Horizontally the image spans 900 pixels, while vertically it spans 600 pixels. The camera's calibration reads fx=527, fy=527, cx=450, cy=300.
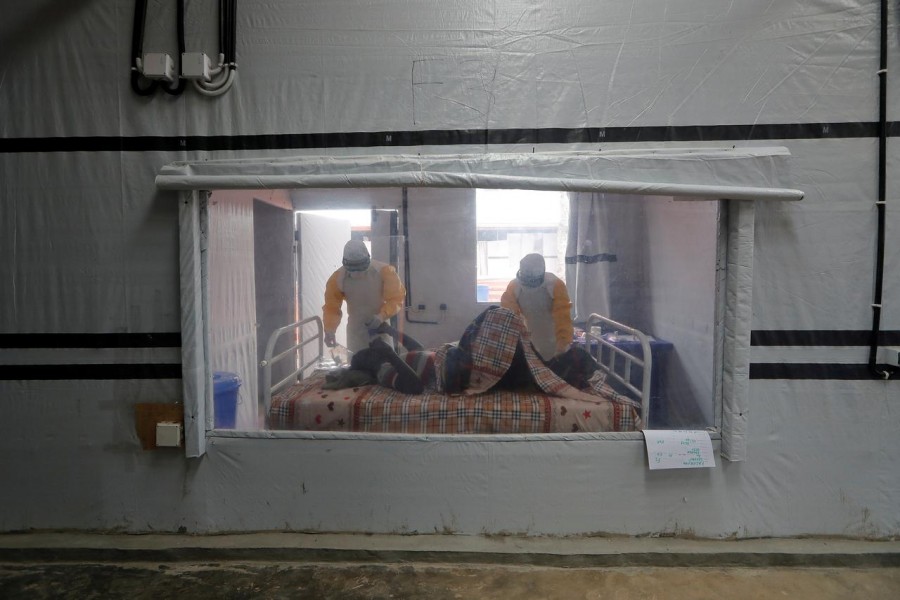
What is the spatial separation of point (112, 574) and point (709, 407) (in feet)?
9.32

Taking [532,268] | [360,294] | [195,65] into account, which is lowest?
[360,294]

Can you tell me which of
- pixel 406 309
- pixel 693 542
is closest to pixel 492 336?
pixel 406 309

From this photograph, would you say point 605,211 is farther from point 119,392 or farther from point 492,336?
point 119,392

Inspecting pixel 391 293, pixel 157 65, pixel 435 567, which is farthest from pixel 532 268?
pixel 157 65

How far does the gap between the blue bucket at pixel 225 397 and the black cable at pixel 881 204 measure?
9.80 feet

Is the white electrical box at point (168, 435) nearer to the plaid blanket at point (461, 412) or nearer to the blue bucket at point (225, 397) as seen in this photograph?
the blue bucket at point (225, 397)

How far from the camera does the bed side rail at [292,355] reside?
99.3 inches

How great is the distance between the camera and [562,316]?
8.17ft

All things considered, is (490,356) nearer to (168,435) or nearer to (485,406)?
(485,406)

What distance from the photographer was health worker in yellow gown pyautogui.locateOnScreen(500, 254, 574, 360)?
2.47 m

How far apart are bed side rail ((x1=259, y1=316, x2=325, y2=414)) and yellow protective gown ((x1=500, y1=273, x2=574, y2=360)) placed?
913mm

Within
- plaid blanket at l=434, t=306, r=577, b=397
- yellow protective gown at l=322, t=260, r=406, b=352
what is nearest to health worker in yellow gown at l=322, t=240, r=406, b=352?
yellow protective gown at l=322, t=260, r=406, b=352

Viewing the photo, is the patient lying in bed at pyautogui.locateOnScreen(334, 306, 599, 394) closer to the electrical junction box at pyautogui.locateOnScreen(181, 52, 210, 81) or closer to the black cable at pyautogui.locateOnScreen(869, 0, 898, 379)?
the black cable at pyautogui.locateOnScreen(869, 0, 898, 379)

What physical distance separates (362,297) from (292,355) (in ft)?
1.53
